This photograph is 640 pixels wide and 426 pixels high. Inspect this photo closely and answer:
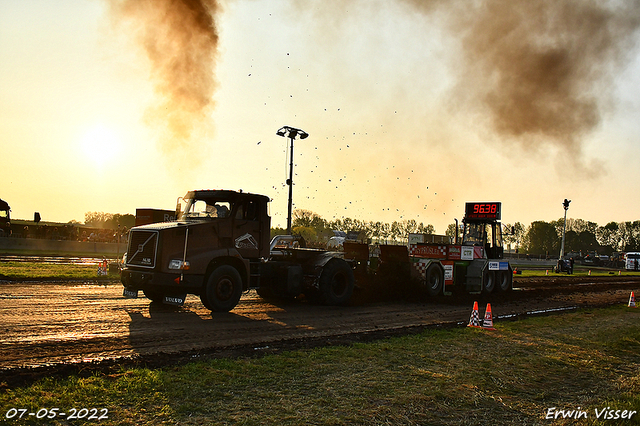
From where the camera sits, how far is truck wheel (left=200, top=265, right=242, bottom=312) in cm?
1117

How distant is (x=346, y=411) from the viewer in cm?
534

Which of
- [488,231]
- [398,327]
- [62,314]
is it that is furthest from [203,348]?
[488,231]

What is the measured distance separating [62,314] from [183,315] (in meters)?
2.53

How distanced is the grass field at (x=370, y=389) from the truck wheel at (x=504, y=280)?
12630mm

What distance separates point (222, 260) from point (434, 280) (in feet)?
31.5

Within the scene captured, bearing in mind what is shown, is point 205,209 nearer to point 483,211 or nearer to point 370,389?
point 370,389

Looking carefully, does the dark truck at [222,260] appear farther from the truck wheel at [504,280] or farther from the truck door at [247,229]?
the truck wheel at [504,280]

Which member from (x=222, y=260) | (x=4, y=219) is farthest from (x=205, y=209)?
(x=4, y=219)

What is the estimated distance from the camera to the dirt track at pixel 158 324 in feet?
24.3

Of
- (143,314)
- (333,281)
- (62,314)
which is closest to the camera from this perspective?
(62,314)

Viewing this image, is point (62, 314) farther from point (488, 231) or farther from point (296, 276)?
point (488, 231)

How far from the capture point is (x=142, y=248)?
1109cm

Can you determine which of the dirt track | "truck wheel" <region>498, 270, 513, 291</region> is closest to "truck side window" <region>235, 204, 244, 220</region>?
the dirt track

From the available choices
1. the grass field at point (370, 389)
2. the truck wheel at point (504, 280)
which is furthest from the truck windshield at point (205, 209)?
the truck wheel at point (504, 280)
